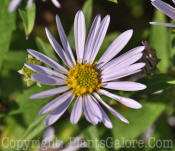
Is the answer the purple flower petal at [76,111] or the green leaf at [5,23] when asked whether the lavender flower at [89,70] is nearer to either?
the purple flower petal at [76,111]

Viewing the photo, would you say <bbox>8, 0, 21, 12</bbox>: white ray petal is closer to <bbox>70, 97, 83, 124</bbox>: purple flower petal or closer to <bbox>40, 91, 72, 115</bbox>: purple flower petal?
<bbox>40, 91, 72, 115</bbox>: purple flower petal

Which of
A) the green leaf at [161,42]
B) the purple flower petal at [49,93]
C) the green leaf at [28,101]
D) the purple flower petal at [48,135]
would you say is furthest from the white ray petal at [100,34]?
the purple flower petal at [48,135]

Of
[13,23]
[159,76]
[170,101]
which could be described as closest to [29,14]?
[13,23]

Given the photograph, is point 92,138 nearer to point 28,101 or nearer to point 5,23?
point 28,101

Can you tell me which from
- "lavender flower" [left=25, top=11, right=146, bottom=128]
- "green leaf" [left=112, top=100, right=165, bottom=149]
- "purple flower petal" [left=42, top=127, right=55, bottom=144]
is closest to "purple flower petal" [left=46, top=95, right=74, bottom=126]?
"lavender flower" [left=25, top=11, right=146, bottom=128]

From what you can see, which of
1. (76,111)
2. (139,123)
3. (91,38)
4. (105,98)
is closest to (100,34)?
(91,38)

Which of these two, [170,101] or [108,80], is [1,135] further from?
[170,101]
